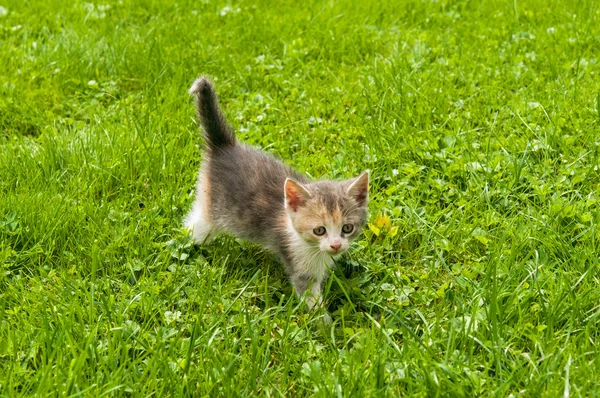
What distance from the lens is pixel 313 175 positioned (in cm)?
581

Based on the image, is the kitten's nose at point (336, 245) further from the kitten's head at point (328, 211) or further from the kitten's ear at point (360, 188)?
the kitten's ear at point (360, 188)

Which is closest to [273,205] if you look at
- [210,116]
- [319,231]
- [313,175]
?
[319,231]

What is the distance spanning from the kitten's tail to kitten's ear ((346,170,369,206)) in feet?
3.42

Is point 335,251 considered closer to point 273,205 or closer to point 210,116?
point 273,205

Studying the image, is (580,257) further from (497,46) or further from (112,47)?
(112,47)

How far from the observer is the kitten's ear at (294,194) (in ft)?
14.9

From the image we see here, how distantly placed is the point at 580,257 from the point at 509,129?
5.91ft

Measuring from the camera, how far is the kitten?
14.9 feet

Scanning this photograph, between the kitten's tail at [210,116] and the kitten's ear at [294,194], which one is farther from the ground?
the kitten's tail at [210,116]

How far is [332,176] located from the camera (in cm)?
573

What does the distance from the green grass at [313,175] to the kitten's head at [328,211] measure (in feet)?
0.99

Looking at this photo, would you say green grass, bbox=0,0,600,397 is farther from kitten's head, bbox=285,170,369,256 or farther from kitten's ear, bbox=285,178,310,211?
kitten's ear, bbox=285,178,310,211

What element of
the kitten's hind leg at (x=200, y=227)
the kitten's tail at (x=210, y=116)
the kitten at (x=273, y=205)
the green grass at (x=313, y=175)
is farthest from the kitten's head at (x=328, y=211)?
the kitten's tail at (x=210, y=116)

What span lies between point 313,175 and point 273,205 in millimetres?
965
